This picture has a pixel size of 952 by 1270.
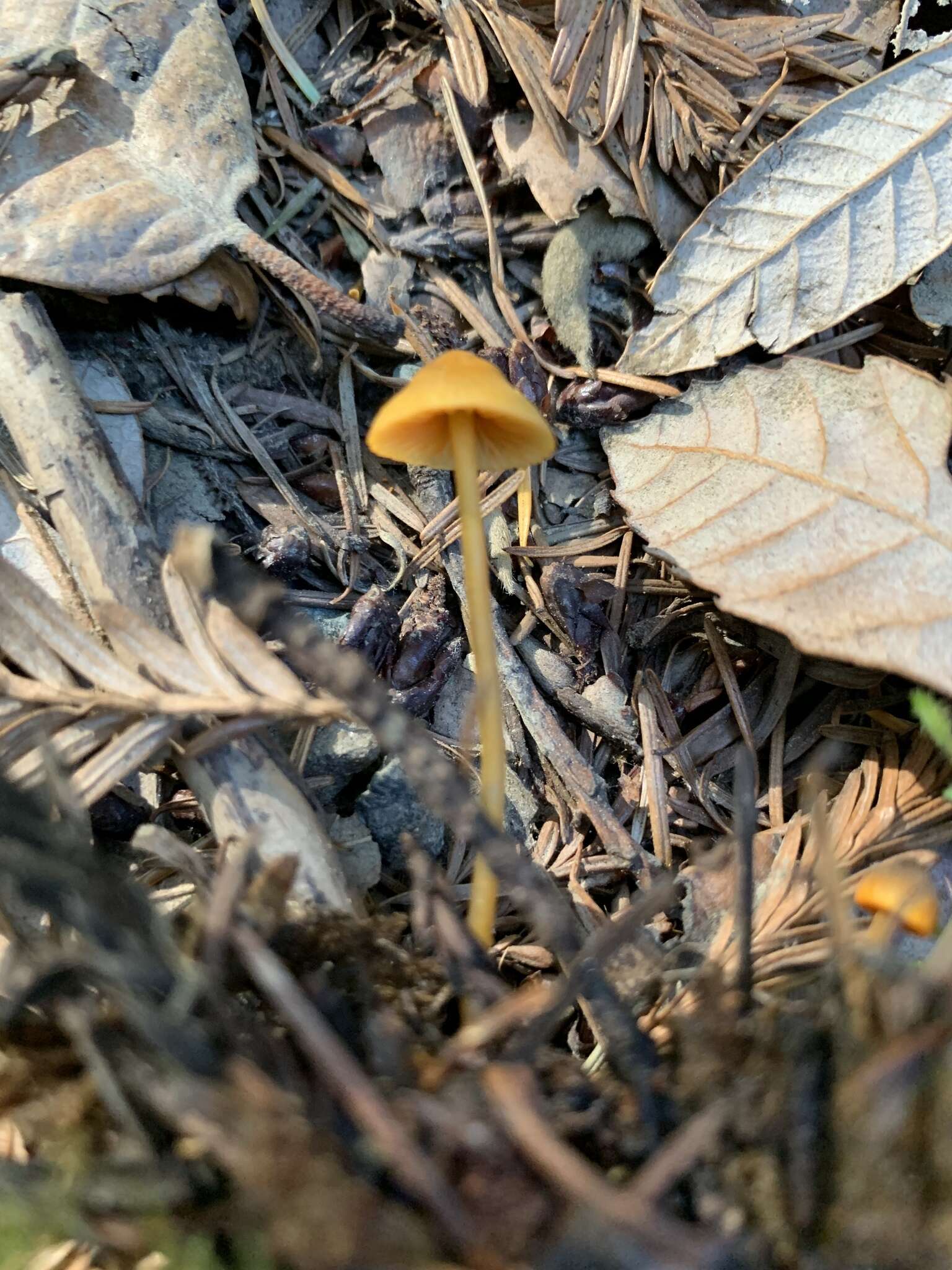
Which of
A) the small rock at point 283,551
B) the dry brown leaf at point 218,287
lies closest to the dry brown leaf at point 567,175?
the dry brown leaf at point 218,287

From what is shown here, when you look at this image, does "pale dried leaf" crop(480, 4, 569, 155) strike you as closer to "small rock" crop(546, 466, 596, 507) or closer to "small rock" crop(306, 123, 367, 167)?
"small rock" crop(306, 123, 367, 167)

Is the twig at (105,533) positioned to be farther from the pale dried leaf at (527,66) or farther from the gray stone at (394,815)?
the pale dried leaf at (527,66)

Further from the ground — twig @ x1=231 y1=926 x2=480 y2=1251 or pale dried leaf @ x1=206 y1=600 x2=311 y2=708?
pale dried leaf @ x1=206 y1=600 x2=311 y2=708

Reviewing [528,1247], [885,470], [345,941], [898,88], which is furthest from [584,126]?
[528,1247]

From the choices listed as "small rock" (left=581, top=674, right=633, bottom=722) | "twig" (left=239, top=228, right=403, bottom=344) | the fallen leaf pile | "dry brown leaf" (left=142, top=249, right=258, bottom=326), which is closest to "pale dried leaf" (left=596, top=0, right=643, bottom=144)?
the fallen leaf pile

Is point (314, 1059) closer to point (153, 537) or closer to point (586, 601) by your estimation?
point (153, 537)

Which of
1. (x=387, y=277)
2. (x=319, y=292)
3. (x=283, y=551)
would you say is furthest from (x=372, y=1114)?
(x=387, y=277)
